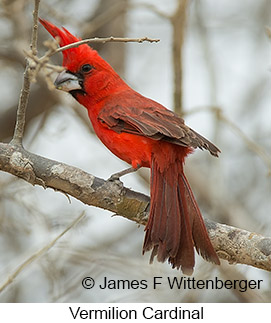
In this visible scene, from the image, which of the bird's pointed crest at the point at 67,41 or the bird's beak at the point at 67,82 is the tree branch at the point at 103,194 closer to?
the bird's beak at the point at 67,82

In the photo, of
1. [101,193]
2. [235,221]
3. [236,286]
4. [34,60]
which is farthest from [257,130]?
[34,60]

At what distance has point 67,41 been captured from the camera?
3512mm

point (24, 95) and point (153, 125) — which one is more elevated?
point (153, 125)

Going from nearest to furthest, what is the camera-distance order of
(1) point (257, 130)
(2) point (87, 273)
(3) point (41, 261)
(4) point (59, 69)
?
(4) point (59, 69) → (3) point (41, 261) → (2) point (87, 273) → (1) point (257, 130)

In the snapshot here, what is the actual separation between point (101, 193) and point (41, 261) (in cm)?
75

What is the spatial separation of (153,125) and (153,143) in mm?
125

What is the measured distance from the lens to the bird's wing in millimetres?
3053

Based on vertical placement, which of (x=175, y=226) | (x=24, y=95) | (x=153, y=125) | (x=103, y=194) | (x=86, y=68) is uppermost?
(x=86, y=68)

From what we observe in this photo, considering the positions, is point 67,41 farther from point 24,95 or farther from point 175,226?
point 175,226

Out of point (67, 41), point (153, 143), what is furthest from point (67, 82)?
point (153, 143)

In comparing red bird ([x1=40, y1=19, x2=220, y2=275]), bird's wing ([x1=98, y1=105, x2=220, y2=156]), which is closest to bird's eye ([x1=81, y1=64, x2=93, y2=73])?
red bird ([x1=40, y1=19, x2=220, y2=275])

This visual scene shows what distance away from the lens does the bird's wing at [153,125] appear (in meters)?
3.05

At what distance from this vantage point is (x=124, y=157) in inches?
132
